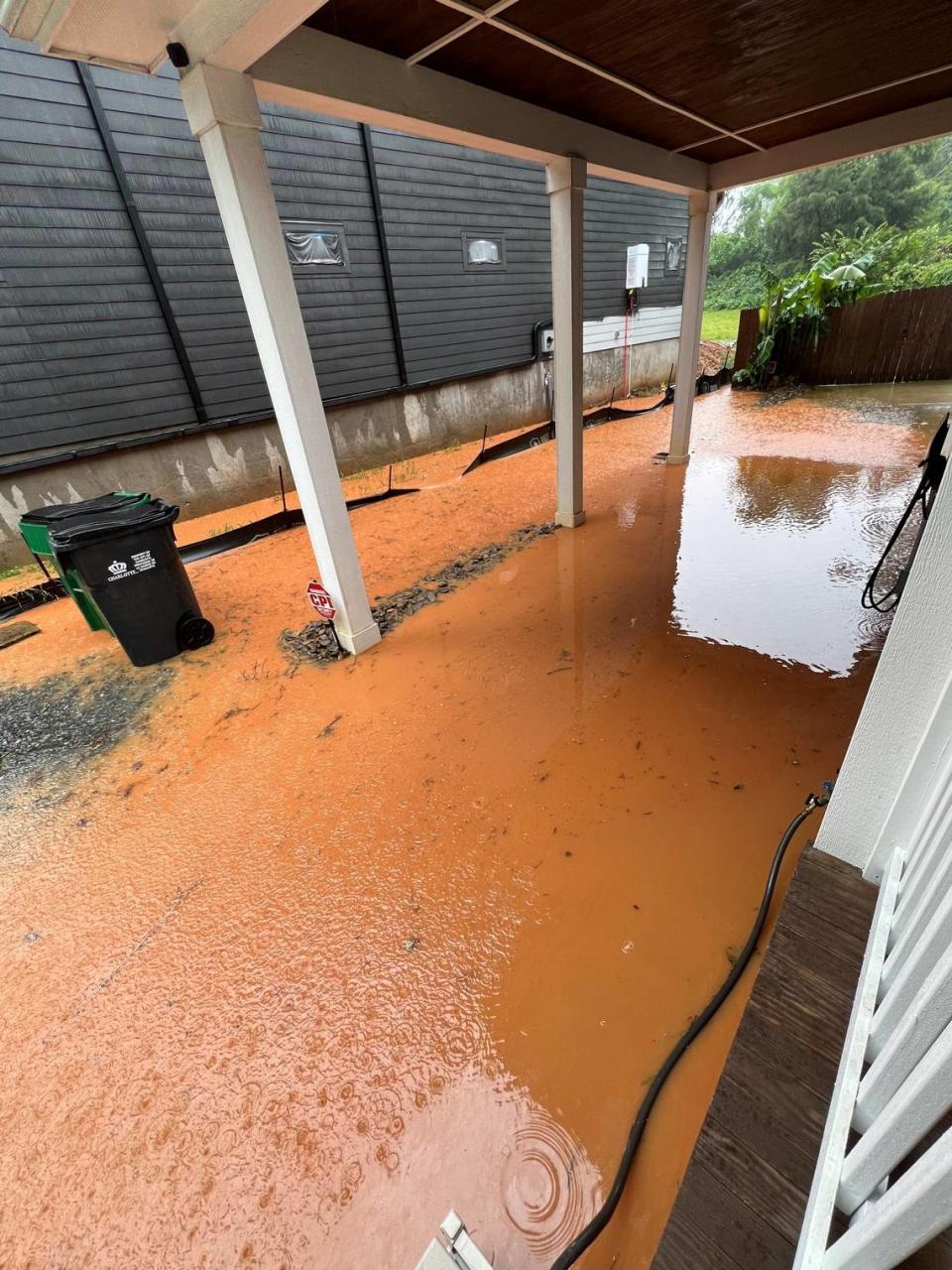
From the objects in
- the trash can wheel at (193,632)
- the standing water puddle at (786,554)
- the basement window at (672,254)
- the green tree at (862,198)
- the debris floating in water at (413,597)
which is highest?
the green tree at (862,198)

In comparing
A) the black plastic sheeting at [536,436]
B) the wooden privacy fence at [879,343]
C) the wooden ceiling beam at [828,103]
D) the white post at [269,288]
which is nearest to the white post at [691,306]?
the wooden ceiling beam at [828,103]

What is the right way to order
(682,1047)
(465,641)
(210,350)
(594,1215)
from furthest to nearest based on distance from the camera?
(210,350) → (465,641) → (682,1047) → (594,1215)

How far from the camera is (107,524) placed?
295 cm

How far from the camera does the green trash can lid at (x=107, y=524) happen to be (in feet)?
9.41

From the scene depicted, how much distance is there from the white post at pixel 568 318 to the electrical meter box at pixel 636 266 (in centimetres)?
676

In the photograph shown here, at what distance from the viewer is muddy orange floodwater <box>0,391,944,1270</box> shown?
1250 mm

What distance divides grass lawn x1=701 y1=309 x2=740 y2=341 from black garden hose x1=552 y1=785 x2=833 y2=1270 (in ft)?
62.7

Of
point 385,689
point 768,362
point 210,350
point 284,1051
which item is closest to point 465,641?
point 385,689

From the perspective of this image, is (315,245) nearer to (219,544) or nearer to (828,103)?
(219,544)

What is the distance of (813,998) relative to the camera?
1159mm

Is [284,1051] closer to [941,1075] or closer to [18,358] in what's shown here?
[941,1075]

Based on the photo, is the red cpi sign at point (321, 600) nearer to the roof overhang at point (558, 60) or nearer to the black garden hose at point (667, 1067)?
the roof overhang at point (558, 60)

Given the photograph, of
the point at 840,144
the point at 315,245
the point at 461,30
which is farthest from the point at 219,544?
the point at 840,144

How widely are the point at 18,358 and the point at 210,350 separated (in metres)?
1.71
